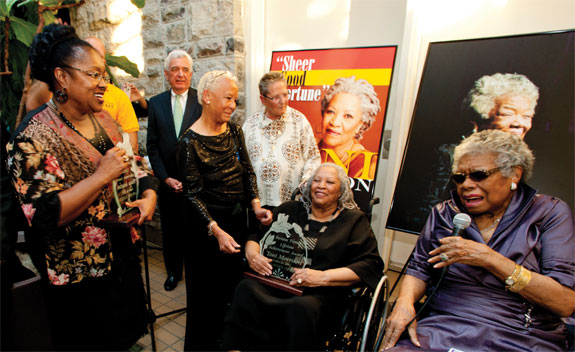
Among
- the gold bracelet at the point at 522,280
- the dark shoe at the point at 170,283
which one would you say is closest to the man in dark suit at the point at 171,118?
the dark shoe at the point at 170,283

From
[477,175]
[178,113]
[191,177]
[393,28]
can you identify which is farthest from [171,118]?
[477,175]

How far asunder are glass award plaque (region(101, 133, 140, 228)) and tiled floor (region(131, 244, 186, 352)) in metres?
1.30

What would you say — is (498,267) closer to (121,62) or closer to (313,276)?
(313,276)

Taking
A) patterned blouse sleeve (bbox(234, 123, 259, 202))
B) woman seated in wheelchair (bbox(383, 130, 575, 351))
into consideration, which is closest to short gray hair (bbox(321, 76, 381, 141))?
patterned blouse sleeve (bbox(234, 123, 259, 202))

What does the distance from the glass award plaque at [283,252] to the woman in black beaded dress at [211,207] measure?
196mm

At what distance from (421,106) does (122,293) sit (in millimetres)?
2140

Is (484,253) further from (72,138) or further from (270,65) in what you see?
(270,65)

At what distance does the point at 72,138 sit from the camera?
1.27m

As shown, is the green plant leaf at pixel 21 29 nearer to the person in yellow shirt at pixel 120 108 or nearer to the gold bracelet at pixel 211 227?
the person in yellow shirt at pixel 120 108

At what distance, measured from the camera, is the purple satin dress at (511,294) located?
52.4 inches

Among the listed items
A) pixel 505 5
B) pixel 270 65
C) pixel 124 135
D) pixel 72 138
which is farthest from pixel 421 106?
pixel 72 138

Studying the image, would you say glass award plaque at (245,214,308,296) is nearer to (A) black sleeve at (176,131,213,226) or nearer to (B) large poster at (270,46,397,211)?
(A) black sleeve at (176,131,213,226)

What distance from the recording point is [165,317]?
254 cm

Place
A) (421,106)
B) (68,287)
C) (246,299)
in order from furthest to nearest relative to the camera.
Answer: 1. (421,106)
2. (246,299)
3. (68,287)
